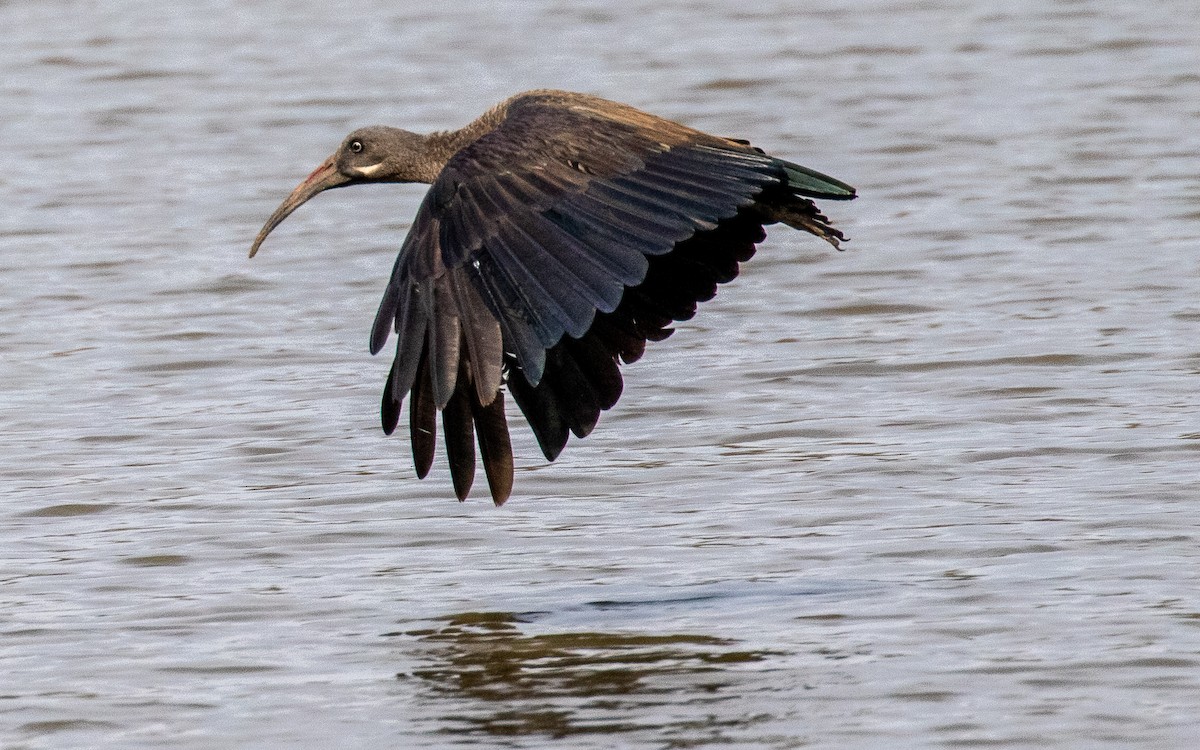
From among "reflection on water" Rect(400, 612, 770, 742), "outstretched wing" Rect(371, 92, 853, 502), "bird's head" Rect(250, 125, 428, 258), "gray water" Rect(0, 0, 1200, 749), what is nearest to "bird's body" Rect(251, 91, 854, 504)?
"outstretched wing" Rect(371, 92, 853, 502)

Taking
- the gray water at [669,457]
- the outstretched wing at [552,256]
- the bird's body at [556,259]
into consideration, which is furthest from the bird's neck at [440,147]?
the gray water at [669,457]

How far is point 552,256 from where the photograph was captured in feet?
20.8

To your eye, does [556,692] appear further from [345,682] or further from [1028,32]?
[1028,32]

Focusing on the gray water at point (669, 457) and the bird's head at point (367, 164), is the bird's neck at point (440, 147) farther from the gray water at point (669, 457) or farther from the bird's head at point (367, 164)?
the gray water at point (669, 457)

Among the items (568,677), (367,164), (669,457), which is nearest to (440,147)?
(367,164)

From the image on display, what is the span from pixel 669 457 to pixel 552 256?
2.29m

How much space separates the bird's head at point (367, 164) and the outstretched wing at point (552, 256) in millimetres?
1054

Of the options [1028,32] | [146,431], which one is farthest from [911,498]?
[1028,32]

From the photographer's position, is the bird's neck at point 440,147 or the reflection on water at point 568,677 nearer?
the reflection on water at point 568,677

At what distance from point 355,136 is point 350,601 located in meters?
2.08

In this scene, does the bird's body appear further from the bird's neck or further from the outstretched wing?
the bird's neck

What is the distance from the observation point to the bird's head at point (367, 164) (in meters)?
8.45

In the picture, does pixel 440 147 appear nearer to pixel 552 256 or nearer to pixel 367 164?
pixel 367 164

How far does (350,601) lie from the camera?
7051mm
